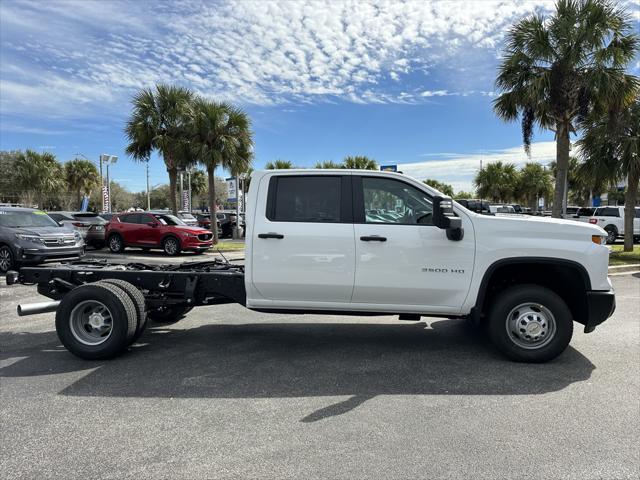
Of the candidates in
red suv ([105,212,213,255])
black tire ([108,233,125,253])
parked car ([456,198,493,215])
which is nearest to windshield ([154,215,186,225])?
red suv ([105,212,213,255])

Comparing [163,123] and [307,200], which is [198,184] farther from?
[307,200]

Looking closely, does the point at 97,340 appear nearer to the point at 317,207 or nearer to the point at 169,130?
the point at 317,207

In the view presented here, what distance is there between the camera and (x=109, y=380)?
423 cm

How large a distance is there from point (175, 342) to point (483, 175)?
183ft

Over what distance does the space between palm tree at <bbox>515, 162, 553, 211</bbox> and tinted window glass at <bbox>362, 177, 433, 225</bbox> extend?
56.9 meters

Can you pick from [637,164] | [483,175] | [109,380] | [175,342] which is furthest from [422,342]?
[483,175]

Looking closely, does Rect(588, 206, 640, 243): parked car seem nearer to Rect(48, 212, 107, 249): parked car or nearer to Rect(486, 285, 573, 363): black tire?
Rect(486, 285, 573, 363): black tire

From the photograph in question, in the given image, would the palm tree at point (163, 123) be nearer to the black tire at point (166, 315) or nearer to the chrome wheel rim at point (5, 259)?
the chrome wheel rim at point (5, 259)

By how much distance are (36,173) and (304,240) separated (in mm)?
43303

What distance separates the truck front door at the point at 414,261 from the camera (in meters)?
4.51

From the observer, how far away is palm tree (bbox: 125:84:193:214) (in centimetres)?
1964

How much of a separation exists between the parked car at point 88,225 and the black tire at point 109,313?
1417cm

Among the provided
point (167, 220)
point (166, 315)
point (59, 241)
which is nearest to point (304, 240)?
point (166, 315)

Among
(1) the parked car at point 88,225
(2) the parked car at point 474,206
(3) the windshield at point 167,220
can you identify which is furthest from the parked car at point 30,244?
(2) the parked car at point 474,206
